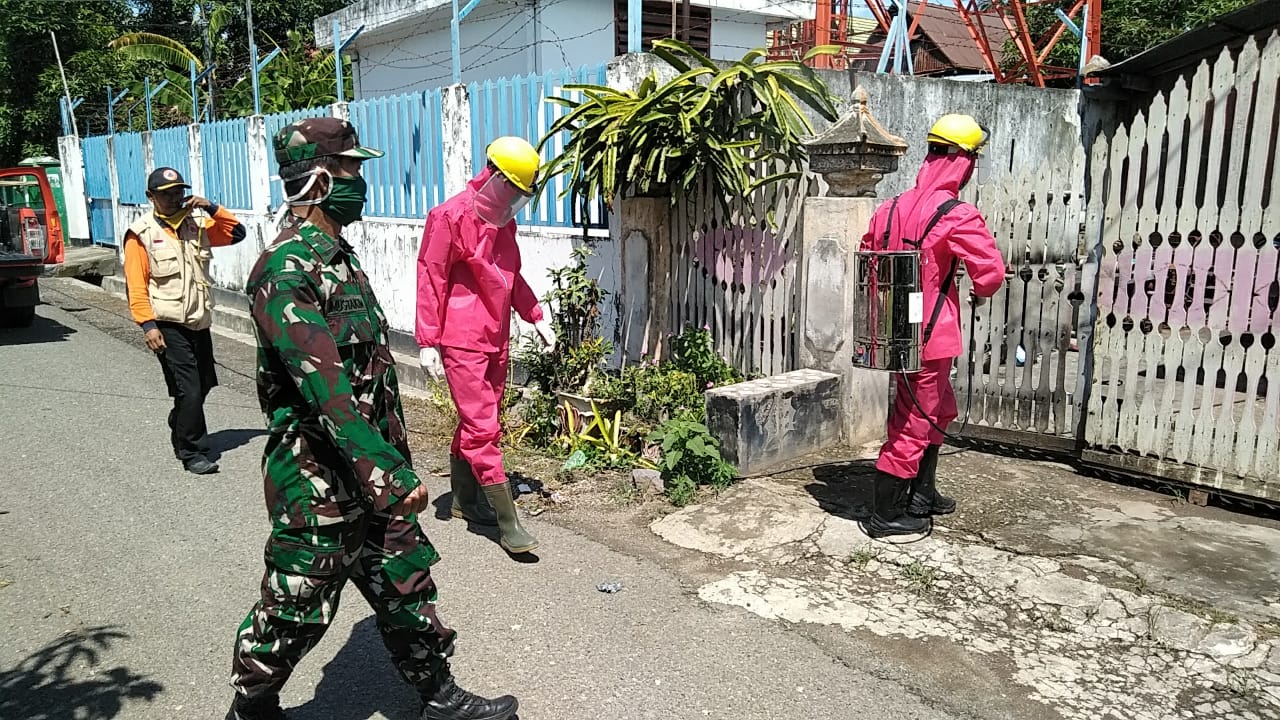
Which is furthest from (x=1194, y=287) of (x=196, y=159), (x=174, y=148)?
(x=174, y=148)

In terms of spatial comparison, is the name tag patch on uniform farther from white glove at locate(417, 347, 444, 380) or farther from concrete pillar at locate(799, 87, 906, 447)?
concrete pillar at locate(799, 87, 906, 447)

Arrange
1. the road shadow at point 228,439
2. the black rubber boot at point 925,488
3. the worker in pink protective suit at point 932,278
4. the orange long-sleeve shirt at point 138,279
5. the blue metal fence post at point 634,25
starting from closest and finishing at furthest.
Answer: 1. the worker in pink protective suit at point 932,278
2. the black rubber boot at point 925,488
3. the orange long-sleeve shirt at point 138,279
4. the road shadow at point 228,439
5. the blue metal fence post at point 634,25

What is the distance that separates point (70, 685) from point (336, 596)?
1.38 metres

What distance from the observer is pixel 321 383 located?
2.52m

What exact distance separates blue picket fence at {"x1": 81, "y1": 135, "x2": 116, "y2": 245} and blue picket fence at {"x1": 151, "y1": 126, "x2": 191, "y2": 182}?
3.36 m

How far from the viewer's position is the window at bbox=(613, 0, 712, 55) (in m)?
13.0

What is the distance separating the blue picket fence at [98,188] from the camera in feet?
61.3

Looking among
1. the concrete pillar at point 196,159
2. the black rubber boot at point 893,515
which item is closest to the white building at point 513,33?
the concrete pillar at point 196,159

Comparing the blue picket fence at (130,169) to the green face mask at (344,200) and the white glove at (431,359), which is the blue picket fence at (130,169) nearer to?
the white glove at (431,359)

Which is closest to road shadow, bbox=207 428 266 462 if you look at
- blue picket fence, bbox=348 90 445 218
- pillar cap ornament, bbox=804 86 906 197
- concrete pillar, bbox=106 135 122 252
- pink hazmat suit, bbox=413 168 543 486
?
pink hazmat suit, bbox=413 168 543 486

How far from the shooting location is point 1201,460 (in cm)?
484

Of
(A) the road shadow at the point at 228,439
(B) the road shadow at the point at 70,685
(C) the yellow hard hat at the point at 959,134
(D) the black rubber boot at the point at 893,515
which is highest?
(C) the yellow hard hat at the point at 959,134

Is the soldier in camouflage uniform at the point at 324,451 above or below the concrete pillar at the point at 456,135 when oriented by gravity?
below

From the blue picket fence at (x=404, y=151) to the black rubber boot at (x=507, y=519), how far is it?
520cm
